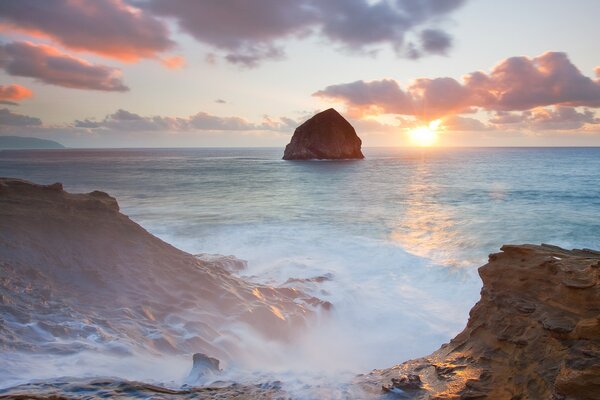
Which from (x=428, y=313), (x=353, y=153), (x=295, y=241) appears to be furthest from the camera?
(x=353, y=153)

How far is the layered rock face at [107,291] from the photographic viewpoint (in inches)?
203

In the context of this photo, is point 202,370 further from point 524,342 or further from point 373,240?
point 373,240

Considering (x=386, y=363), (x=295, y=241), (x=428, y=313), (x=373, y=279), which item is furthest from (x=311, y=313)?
(x=295, y=241)

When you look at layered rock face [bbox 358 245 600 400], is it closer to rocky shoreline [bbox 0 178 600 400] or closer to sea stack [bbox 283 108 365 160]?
rocky shoreline [bbox 0 178 600 400]

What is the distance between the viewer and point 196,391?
383 cm

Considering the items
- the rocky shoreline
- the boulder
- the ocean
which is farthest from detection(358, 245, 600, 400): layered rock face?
the ocean

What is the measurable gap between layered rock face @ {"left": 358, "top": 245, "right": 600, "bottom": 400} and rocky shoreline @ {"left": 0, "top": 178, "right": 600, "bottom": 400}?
1cm

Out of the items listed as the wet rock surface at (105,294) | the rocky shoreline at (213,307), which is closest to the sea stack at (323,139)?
the wet rock surface at (105,294)

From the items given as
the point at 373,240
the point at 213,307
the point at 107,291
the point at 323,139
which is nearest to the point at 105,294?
the point at 107,291

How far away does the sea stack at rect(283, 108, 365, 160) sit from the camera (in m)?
95.5

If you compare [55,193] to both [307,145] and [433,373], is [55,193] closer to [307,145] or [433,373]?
[433,373]

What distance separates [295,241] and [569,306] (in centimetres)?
1325

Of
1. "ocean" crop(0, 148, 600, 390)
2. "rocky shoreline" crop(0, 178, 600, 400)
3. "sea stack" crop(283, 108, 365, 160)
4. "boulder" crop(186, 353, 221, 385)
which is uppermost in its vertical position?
"sea stack" crop(283, 108, 365, 160)

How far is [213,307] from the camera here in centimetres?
727
